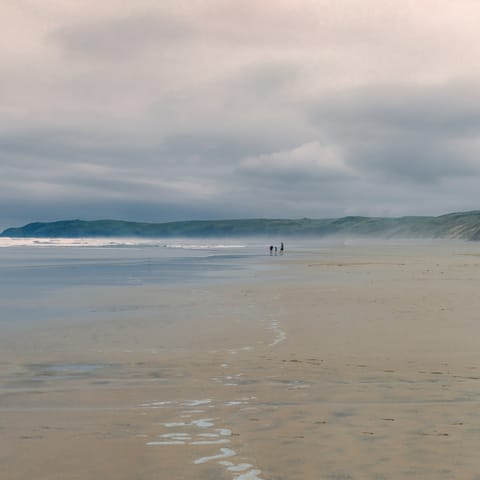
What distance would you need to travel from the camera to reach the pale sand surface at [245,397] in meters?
7.42

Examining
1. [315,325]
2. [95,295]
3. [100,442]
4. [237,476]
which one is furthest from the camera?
[95,295]

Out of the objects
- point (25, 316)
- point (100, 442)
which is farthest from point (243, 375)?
point (25, 316)

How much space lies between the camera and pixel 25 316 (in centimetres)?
2150

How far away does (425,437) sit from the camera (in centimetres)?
831

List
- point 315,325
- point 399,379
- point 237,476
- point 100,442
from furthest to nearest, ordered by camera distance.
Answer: point 315,325, point 399,379, point 100,442, point 237,476

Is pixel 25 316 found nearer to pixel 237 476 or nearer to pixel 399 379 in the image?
pixel 399 379

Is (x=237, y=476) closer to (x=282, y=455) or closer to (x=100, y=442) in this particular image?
(x=282, y=455)

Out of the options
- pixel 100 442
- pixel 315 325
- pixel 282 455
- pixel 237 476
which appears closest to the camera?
pixel 237 476

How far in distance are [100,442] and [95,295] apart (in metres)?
21.1

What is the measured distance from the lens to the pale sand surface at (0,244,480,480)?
24.3 ft

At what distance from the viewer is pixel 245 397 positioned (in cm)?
1050

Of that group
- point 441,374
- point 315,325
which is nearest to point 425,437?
point 441,374

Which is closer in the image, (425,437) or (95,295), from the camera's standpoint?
(425,437)

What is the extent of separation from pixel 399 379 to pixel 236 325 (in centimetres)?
796
